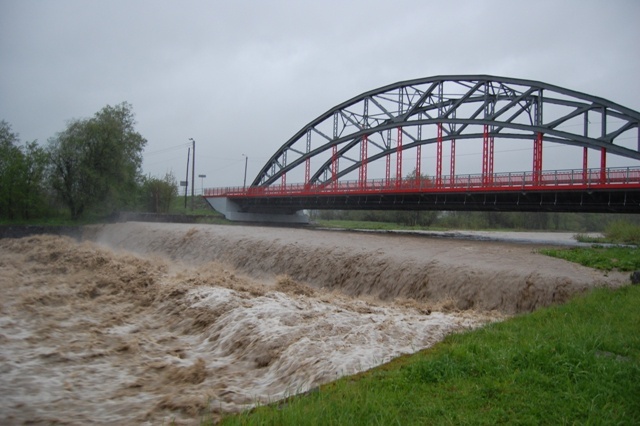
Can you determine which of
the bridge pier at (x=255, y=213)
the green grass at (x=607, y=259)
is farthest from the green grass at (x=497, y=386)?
the bridge pier at (x=255, y=213)

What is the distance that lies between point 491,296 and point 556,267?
3.65 metres

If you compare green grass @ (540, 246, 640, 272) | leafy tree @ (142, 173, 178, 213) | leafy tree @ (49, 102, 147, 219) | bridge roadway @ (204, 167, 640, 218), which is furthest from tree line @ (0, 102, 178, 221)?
green grass @ (540, 246, 640, 272)

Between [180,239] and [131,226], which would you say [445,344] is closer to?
[180,239]

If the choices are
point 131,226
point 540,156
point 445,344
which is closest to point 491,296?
point 445,344

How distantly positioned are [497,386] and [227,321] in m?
7.62

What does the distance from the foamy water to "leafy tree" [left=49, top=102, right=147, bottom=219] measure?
31841 millimetres

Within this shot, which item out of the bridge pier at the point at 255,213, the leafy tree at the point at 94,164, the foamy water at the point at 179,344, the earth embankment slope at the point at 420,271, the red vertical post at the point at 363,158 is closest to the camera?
the foamy water at the point at 179,344

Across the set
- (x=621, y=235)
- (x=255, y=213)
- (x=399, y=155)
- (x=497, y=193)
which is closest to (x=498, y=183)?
(x=497, y=193)

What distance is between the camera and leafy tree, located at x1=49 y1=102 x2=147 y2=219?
45688 millimetres

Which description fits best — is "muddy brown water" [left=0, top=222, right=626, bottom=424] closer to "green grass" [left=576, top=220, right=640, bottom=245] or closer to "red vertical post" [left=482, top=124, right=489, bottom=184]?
"green grass" [left=576, top=220, right=640, bottom=245]

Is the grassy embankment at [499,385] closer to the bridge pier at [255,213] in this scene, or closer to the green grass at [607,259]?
the green grass at [607,259]

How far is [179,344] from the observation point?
1077cm

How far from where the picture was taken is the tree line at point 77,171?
42156mm

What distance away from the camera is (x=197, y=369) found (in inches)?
340
